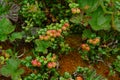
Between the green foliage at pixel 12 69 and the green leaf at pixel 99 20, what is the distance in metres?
0.76

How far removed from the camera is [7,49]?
3176 millimetres

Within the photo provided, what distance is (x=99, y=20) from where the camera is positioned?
325cm

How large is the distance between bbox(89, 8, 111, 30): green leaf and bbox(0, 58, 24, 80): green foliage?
764 mm

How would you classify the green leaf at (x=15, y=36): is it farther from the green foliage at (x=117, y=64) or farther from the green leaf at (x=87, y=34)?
the green foliage at (x=117, y=64)

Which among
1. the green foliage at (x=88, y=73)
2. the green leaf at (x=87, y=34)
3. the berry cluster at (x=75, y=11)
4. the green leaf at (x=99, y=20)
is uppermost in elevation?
the berry cluster at (x=75, y=11)

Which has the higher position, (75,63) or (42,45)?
(42,45)

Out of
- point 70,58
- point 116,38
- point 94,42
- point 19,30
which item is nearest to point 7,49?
point 19,30

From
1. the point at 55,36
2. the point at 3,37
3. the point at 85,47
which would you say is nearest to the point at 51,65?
the point at 55,36

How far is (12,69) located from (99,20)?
2.95ft

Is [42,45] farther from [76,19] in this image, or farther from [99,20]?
[99,20]

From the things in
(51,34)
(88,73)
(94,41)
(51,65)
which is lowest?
(88,73)

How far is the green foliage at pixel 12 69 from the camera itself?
9.55 ft

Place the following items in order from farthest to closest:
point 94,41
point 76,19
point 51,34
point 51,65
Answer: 1. point 76,19
2. point 94,41
3. point 51,34
4. point 51,65

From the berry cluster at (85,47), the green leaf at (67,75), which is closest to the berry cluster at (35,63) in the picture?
the green leaf at (67,75)
